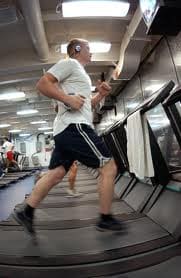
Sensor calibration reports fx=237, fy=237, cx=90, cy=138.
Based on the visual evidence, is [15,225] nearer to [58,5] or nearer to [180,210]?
[180,210]

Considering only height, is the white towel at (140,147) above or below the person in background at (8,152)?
below

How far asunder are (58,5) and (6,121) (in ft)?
35.0

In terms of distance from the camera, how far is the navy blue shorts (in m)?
1.61

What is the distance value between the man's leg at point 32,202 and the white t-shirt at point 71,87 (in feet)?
1.08

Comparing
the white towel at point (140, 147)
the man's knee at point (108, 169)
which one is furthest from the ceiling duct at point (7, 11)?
the man's knee at point (108, 169)

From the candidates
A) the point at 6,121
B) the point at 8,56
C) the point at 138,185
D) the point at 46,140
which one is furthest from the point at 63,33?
the point at 46,140

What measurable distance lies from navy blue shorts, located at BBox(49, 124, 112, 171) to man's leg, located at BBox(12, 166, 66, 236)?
0.22 metres

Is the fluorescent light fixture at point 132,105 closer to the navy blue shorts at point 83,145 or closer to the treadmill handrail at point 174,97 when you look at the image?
the treadmill handrail at point 174,97

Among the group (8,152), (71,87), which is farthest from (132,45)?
(8,152)

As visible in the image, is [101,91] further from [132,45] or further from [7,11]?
[132,45]

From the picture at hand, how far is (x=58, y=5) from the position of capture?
383 cm

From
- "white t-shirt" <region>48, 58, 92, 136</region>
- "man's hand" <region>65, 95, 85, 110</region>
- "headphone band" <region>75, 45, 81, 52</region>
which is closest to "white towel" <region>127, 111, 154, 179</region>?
"white t-shirt" <region>48, 58, 92, 136</region>

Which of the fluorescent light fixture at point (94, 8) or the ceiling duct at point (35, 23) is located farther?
the fluorescent light fixture at point (94, 8)

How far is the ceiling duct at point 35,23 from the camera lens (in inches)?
128
